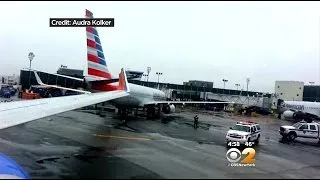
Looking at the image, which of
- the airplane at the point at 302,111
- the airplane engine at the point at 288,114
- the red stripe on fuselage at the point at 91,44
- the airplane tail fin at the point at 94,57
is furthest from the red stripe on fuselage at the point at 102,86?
the airplane engine at the point at 288,114

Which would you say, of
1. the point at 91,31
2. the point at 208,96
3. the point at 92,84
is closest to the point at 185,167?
the point at 92,84

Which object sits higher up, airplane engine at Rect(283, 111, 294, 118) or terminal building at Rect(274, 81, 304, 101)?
terminal building at Rect(274, 81, 304, 101)

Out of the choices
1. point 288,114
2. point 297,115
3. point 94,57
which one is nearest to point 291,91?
point 288,114

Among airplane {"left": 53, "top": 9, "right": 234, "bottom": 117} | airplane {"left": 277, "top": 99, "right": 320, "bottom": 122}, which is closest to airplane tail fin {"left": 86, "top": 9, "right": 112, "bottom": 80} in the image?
airplane {"left": 53, "top": 9, "right": 234, "bottom": 117}

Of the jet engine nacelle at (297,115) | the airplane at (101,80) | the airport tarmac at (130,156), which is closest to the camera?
the airport tarmac at (130,156)

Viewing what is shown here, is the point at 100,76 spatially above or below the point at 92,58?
below

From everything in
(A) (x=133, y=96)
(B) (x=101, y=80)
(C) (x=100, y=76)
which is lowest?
(A) (x=133, y=96)

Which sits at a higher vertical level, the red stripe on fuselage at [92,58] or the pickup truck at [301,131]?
the red stripe on fuselage at [92,58]

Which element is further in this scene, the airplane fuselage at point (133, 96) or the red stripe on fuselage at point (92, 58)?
the red stripe on fuselage at point (92, 58)

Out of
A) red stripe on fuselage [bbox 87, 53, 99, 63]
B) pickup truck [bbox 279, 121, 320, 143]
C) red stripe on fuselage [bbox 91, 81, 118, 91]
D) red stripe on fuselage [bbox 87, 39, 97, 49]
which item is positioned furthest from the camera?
red stripe on fuselage [bbox 87, 53, 99, 63]

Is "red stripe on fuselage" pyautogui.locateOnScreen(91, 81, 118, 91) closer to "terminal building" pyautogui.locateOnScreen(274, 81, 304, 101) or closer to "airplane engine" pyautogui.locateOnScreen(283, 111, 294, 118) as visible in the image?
"airplane engine" pyautogui.locateOnScreen(283, 111, 294, 118)

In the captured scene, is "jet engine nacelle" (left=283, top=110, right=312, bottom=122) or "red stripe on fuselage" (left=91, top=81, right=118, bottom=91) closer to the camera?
"red stripe on fuselage" (left=91, top=81, right=118, bottom=91)

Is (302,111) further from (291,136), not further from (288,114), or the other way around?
(291,136)

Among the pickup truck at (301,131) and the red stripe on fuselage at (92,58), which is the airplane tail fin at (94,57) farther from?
the pickup truck at (301,131)
